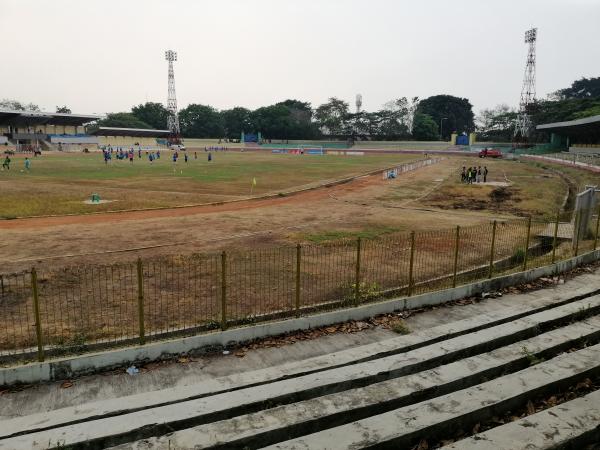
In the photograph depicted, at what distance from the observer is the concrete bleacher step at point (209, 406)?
5812 millimetres

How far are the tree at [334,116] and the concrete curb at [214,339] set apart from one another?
513ft

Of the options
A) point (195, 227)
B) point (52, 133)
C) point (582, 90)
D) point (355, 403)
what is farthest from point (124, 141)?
point (582, 90)

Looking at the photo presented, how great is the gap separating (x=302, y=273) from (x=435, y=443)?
7605mm

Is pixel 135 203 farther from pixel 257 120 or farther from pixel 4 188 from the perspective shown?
pixel 257 120

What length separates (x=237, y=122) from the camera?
547 ft

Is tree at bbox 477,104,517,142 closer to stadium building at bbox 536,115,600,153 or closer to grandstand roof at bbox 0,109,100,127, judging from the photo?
stadium building at bbox 536,115,600,153

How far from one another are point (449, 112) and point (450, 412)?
167m

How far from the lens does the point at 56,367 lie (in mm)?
7555

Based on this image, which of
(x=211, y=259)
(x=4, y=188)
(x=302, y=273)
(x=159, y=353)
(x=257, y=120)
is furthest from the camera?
(x=257, y=120)

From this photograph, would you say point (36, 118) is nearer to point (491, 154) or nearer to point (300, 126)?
point (300, 126)

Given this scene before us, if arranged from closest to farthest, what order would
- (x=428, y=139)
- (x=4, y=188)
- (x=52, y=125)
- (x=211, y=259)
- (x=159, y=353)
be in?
1. (x=159, y=353)
2. (x=211, y=259)
3. (x=4, y=188)
4. (x=52, y=125)
5. (x=428, y=139)

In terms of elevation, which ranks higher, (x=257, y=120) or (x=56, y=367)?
(x=257, y=120)

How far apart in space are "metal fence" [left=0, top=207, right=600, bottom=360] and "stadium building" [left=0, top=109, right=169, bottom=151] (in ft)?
314

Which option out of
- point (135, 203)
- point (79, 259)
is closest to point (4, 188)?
point (135, 203)
